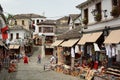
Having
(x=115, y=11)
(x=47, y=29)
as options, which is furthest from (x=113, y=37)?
(x=47, y=29)

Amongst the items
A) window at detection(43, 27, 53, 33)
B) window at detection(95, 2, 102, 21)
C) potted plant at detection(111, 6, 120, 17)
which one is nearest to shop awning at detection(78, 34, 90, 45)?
window at detection(95, 2, 102, 21)

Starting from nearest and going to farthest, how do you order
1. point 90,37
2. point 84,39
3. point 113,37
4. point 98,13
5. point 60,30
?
1. point 113,37
2. point 98,13
3. point 90,37
4. point 84,39
5. point 60,30

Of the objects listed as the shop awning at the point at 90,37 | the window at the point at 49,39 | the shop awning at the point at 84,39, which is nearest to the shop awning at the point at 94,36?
the shop awning at the point at 90,37

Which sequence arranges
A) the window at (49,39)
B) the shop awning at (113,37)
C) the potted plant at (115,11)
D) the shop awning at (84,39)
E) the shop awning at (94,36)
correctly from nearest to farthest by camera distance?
the shop awning at (113,37) < the potted plant at (115,11) < the shop awning at (94,36) < the shop awning at (84,39) < the window at (49,39)

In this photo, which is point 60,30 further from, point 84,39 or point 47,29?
point 84,39

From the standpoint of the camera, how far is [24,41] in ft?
249

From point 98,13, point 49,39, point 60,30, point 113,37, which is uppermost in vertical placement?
point 98,13

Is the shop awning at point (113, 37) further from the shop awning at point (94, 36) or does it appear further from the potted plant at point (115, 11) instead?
the shop awning at point (94, 36)

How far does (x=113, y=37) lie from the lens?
22.7m

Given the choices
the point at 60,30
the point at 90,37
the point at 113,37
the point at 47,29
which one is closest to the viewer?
the point at 113,37

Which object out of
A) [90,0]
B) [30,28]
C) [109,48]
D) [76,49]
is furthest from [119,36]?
[30,28]

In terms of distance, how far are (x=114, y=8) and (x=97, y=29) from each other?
4203mm

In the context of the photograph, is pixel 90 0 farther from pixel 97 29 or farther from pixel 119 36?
pixel 119 36

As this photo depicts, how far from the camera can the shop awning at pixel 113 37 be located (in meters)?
21.8
